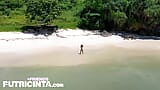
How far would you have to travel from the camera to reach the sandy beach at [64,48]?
142 feet

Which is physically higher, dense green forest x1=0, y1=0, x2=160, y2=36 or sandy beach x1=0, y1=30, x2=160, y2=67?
dense green forest x1=0, y1=0, x2=160, y2=36

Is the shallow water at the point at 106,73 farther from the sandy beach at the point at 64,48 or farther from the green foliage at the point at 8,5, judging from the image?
the green foliage at the point at 8,5

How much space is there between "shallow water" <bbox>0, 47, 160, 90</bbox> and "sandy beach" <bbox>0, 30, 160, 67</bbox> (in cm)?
72

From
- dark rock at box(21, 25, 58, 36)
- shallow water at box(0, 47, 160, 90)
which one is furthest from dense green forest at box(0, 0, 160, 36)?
shallow water at box(0, 47, 160, 90)

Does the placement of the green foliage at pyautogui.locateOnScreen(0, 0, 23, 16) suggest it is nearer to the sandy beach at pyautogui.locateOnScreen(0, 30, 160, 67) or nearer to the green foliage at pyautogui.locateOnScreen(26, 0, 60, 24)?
the green foliage at pyautogui.locateOnScreen(26, 0, 60, 24)

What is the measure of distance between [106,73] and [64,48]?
772 cm

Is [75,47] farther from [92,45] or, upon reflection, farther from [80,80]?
[80,80]

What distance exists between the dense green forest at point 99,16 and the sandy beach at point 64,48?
204cm

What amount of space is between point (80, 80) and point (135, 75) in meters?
5.75

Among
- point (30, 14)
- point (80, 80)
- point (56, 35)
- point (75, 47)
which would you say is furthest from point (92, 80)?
point (30, 14)

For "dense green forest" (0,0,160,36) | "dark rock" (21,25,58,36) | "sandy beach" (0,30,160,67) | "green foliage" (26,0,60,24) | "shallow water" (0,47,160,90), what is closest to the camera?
"shallow water" (0,47,160,90)

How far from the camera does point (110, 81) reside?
3869cm

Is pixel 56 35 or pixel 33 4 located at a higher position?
pixel 33 4

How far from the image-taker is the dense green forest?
165 feet
